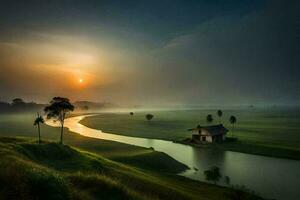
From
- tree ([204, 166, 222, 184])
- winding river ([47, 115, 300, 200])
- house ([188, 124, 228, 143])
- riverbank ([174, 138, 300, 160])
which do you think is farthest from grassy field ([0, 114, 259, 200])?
house ([188, 124, 228, 143])

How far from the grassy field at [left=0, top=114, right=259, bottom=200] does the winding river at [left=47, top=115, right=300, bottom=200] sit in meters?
5.88

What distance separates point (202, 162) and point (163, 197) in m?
36.6

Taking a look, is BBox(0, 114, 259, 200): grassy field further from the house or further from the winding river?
the house

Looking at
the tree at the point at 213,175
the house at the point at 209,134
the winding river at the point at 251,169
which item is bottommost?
the winding river at the point at 251,169

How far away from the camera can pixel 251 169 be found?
54969mm

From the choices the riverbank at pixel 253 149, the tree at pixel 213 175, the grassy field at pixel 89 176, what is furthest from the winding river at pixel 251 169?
the grassy field at pixel 89 176

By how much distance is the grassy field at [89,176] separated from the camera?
43.1ft

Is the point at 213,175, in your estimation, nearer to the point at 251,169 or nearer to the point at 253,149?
the point at 251,169

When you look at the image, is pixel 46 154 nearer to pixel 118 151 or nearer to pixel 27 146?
pixel 27 146

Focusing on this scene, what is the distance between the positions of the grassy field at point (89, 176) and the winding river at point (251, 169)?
588 centimetres

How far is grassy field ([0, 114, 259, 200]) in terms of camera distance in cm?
1315

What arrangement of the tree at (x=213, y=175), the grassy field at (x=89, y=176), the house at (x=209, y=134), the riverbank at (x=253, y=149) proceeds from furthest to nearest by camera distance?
the house at (x=209, y=134) → the riverbank at (x=253, y=149) → the tree at (x=213, y=175) → the grassy field at (x=89, y=176)

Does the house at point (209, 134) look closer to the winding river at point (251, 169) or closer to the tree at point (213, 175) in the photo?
the winding river at point (251, 169)

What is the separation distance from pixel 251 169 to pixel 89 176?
4472 cm
